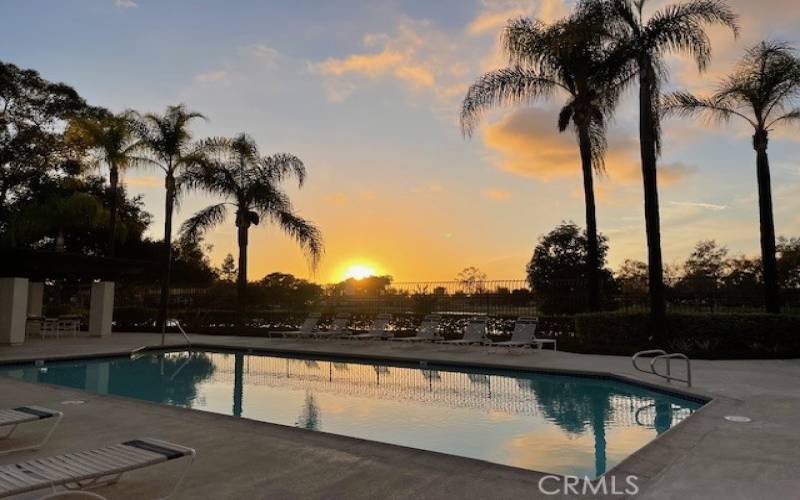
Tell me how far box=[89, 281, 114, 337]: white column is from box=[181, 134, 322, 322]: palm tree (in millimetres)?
3348

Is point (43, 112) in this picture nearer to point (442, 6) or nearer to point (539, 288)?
point (442, 6)

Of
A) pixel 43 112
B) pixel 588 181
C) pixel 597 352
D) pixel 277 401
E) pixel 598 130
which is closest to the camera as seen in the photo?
pixel 277 401

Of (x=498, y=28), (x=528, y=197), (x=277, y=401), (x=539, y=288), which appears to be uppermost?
(x=498, y=28)

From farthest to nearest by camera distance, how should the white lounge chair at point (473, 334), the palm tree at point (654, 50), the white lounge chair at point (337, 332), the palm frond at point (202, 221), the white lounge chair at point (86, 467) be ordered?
the palm frond at point (202, 221) < the white lounge chair at point (337, 332) < the white lounge chair at point (473, 334) < the palm tree at point (654, 50) < the white lounge chair at point (86, 467)

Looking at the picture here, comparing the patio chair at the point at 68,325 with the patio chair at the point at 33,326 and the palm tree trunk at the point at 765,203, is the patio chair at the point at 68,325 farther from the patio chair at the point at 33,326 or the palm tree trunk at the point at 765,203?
the palm tree trunk at the point at 765,203

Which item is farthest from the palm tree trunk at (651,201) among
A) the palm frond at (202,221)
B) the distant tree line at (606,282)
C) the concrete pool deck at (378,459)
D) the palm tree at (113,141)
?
the palm tree at (113,141)

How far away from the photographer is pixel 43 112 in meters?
26.3

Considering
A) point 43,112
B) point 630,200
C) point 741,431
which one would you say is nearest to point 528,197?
point 630,200

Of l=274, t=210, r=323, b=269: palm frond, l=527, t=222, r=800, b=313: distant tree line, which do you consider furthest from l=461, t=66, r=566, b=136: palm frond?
l=274, t=210, r=323, b=269: palm frond

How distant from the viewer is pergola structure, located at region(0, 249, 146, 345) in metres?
16.6

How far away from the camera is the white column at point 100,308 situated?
20.2 meters

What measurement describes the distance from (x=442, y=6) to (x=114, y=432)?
1124cm

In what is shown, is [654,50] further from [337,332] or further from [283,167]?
[283,167]

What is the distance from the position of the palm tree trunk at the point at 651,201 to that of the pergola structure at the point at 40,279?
674 inches
